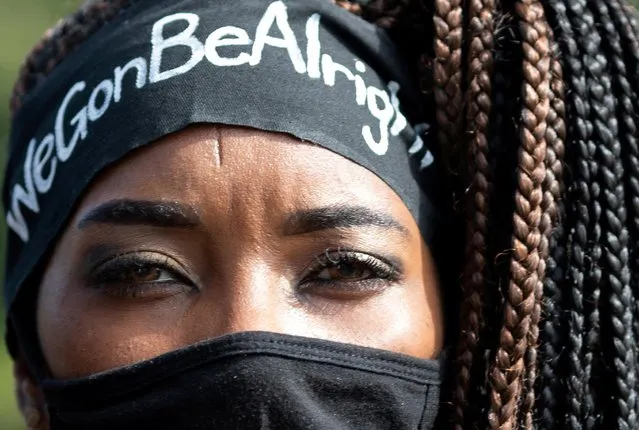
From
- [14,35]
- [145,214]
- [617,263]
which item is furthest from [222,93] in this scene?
[14,35]

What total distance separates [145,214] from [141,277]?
17 centimetres

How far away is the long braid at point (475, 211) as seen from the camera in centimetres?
307

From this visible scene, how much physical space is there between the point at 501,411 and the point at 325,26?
111cm

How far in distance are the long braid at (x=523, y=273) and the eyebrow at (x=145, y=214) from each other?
0.80 m

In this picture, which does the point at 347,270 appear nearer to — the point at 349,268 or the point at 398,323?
the point at 349,268

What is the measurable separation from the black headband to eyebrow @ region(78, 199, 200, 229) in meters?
0.11

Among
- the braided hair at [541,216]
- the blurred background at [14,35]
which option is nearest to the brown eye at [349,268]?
the braided hair at [541,216]

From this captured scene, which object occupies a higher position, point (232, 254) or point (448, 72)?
point (448, 72)

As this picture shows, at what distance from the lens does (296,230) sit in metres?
2.98

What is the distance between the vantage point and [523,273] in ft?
9.86

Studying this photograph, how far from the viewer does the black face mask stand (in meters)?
2.81

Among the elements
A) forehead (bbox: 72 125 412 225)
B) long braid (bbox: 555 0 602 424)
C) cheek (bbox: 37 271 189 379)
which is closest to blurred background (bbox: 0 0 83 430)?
cheek (bbox: 37 271 189 379)

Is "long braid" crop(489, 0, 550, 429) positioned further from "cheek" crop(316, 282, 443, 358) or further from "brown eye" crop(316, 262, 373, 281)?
"brown eye" crop(316, 262, 373, 281)

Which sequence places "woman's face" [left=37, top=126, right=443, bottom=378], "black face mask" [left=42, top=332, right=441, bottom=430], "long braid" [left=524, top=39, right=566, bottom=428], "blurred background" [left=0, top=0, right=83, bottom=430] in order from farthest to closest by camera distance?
"blurred background" [left=0, top=0, right=83, bottom=430] → "long braid" [left=524, top=39, right=566, bottom=428] → "woman's face" [left=37, top=126, right=443, bottom=378] → "black face mask" [left=42, top=332, right=441, bottom=430]
